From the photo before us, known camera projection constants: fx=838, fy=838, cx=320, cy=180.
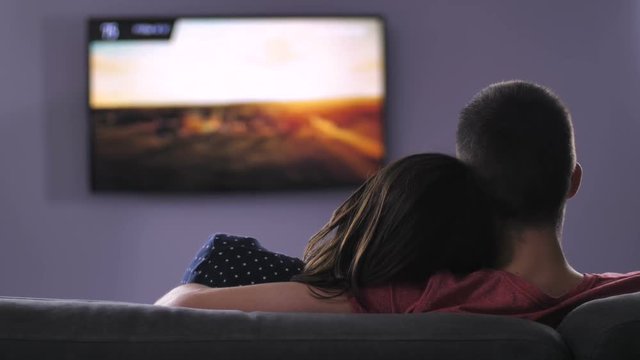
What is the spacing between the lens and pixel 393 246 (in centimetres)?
117

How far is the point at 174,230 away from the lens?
3.74 metres

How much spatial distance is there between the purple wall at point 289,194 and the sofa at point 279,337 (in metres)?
2.86

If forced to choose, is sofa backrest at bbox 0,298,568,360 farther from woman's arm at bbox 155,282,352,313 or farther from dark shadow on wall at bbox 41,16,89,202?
dark shadow on wall at bbox 41,16,89,202

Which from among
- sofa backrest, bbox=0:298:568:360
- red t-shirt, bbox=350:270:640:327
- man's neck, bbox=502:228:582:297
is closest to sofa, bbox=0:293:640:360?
sofa backrest, bbox=0:298:568:360

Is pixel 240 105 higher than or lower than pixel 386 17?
lower

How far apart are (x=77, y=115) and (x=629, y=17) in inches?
100

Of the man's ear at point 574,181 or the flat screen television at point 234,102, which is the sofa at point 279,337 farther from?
the flat screen television at point 234,102

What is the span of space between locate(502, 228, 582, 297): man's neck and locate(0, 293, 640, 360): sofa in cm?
33

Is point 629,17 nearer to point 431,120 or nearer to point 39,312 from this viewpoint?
point 431,120

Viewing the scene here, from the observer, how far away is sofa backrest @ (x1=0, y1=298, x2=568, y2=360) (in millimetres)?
868

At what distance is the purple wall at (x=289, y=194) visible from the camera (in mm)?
3736

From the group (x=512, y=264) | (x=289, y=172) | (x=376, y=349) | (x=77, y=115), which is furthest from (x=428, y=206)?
(x=77, y=115)

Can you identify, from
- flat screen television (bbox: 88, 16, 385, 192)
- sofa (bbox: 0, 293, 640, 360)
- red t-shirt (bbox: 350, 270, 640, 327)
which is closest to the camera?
sofa (bbox: 0, 293, 640, 360)

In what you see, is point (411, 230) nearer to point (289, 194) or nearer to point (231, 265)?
point (231, 265)
